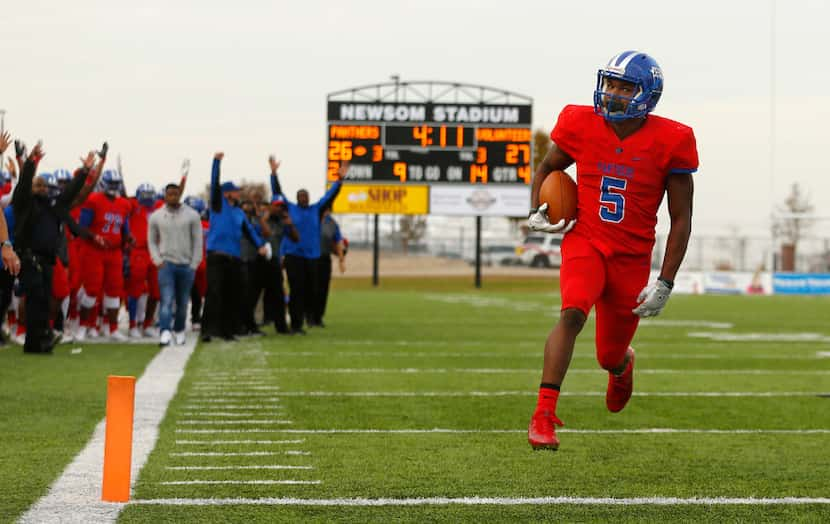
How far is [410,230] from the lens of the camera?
70.4m

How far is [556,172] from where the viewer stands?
6309 millimetres

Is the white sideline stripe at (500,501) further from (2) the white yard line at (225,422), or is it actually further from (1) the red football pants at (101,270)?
(1) the red football pants at (101,270)

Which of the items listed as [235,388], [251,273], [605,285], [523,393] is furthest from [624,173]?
[251,273]

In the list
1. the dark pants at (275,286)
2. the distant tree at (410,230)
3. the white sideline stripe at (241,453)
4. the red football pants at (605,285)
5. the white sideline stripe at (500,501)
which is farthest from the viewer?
the distant tree at (410,230)

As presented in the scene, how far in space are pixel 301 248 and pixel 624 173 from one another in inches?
412

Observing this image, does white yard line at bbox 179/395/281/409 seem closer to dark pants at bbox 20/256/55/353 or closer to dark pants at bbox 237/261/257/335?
dark pants at bbox 20/256/55/353

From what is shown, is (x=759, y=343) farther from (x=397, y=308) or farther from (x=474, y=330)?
(x=397, y=308)

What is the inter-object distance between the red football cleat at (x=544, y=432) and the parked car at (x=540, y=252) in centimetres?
5348

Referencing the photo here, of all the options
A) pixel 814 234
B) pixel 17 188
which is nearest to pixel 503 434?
pixel 17 188

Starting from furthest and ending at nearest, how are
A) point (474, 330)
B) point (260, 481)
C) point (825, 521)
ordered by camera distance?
point (474, 330), point (260, 481), point (825, 521)

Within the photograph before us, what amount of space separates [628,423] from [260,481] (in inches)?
117

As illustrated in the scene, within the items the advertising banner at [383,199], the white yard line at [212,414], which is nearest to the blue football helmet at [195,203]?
the white yard line at [212,414]

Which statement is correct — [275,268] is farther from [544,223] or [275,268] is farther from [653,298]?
[653,298]

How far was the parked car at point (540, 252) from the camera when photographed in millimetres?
60156
